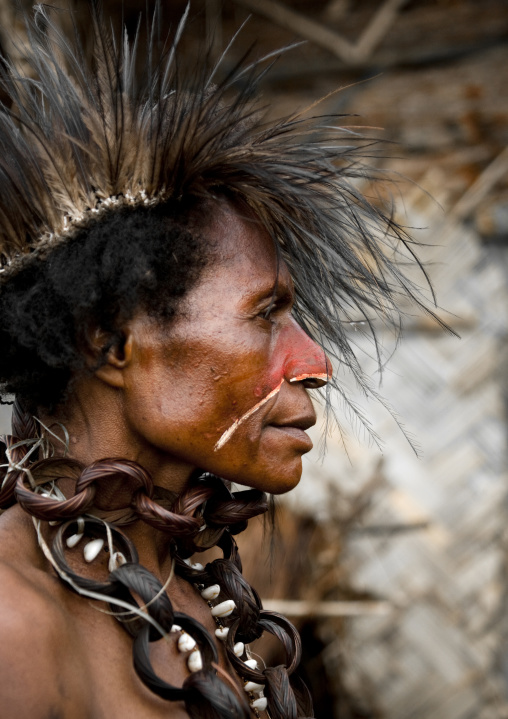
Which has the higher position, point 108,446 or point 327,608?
point 108,446

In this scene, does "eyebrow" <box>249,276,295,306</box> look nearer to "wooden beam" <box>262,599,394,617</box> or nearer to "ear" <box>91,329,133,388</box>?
"ear" <box>91,329,133,388</box>

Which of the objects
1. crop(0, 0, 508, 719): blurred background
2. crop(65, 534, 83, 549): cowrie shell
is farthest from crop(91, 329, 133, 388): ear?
crop(0, 0, 508, 719): blurred background

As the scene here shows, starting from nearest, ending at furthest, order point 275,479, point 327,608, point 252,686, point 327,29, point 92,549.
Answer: point 92,549 → point 275,479 → point 252,686 → point 327,608 → point 327,29

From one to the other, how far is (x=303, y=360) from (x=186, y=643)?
0.59 meters

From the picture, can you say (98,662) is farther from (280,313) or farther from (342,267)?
(342,267)

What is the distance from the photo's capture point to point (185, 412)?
1.53 metres

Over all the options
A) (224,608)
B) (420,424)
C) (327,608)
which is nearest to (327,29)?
(420,424)

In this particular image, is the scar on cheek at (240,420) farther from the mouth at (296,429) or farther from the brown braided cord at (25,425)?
the brown braided cord at (25,425)

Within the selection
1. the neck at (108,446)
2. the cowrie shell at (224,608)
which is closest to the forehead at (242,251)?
the neck at (108,446)

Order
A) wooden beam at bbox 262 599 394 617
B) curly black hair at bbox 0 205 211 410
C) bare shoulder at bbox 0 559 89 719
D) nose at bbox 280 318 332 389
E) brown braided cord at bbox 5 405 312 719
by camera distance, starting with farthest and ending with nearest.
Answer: wooden beam at bbox 262 599 394 617
nose at bbox 280 318 332 389
curly black hair at bbox 0 205 211 410
brown braided cord at bbox 5 405 312 719
bare shoulder at bbox 0 559 89 719

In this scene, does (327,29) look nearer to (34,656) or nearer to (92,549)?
(92,549)

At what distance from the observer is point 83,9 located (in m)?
3.67

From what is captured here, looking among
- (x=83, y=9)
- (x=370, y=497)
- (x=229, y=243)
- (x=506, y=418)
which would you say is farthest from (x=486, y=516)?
(x=229, y=243)

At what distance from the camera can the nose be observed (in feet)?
5.33
